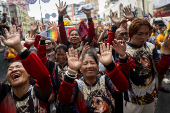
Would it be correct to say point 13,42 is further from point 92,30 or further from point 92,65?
point 92,30

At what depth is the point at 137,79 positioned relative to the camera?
6.55 ft

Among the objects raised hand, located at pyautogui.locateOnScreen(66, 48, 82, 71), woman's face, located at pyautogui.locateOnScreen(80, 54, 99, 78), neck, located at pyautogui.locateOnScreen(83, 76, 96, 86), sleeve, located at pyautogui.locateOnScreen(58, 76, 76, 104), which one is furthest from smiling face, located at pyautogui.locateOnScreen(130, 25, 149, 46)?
sleeve, located at pyautogui.locateOnScreen(58, 76, 76, 104)

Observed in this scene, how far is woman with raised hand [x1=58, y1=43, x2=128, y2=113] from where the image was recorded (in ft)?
4.93

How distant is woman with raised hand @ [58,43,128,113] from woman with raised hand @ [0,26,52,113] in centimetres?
23

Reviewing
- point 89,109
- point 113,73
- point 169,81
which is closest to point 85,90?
point 89,109

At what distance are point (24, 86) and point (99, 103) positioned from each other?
935 millimetres

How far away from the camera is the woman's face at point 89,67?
1.76 metres

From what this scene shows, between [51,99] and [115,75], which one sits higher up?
[115,75]

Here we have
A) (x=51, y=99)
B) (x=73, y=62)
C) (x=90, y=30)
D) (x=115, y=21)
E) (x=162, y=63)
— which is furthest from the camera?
(x=90, y=30)

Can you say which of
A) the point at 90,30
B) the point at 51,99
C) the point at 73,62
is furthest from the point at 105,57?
the point at 90,30

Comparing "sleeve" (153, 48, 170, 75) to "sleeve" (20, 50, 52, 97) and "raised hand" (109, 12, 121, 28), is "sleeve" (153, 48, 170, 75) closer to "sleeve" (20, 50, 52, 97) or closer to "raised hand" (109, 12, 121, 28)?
"raised hand" (109, 12, 121, 28)

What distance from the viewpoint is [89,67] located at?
1.78 m

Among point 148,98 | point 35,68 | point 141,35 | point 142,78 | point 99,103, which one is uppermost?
point 141,35

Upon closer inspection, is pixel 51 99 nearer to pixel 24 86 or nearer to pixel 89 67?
pixel 24 86
